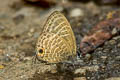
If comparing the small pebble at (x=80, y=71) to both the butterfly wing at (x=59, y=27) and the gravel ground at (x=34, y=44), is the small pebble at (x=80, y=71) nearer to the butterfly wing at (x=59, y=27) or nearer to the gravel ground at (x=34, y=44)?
the gravel ground at (x=34, y=44)

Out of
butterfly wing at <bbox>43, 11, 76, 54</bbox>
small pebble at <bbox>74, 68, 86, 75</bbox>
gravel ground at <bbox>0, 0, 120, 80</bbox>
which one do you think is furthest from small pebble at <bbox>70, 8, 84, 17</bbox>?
small pebble at <bbox>74, 68, 86, 75</bbox>

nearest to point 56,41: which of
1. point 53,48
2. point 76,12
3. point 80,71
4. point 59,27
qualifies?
point 53,48

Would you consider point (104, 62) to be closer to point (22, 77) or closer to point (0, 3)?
point (22, 77)

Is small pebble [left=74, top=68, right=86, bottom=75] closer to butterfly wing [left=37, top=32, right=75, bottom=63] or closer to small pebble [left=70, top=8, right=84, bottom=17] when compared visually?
butterfly wing [left=37, top=32, right=75, bottom=63]

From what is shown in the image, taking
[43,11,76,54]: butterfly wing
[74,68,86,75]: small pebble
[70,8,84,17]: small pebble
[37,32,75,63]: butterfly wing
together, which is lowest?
Result: [74,68,86,75]: small pebble

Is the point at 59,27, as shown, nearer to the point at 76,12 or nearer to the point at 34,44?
the point at 34,44

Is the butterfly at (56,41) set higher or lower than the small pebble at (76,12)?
Result: lower


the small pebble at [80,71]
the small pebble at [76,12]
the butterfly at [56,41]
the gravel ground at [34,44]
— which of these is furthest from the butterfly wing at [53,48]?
the small pebble at [76,12]
